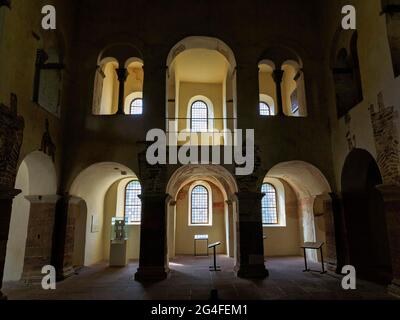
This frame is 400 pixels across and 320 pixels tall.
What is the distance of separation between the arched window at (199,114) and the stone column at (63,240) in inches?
318

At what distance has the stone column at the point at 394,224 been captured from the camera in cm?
685

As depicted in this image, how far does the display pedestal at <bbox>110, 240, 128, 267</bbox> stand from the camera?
11.4 meters

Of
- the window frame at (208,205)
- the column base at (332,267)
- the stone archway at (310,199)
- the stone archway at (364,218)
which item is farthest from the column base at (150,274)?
the window frame at (208,205)

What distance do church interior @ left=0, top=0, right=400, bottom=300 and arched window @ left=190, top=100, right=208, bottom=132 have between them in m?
3.29

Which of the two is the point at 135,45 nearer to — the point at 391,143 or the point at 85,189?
the point at 85,189

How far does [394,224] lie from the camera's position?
7004 mm

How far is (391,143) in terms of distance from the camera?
6.95m

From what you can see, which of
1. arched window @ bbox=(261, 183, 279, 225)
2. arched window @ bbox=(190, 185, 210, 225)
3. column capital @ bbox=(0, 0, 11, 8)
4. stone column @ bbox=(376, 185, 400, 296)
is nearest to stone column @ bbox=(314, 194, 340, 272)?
stone column @ bbox=(376, 185, 400, 296)

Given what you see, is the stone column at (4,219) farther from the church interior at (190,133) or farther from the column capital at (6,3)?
the column capital at (6,3)

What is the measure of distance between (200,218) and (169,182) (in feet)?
22.2

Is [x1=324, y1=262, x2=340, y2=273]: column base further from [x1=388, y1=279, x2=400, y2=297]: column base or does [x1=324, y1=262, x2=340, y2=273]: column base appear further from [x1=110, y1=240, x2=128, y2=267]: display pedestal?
[x1=110, y1=240, x2=128, y2=267]: display pedestal

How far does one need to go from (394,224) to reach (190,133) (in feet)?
20.2

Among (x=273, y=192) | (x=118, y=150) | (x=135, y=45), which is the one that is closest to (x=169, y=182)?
(x=118, y=150)

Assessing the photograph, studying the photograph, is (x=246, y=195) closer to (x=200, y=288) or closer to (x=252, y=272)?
(x=252, y=272)
